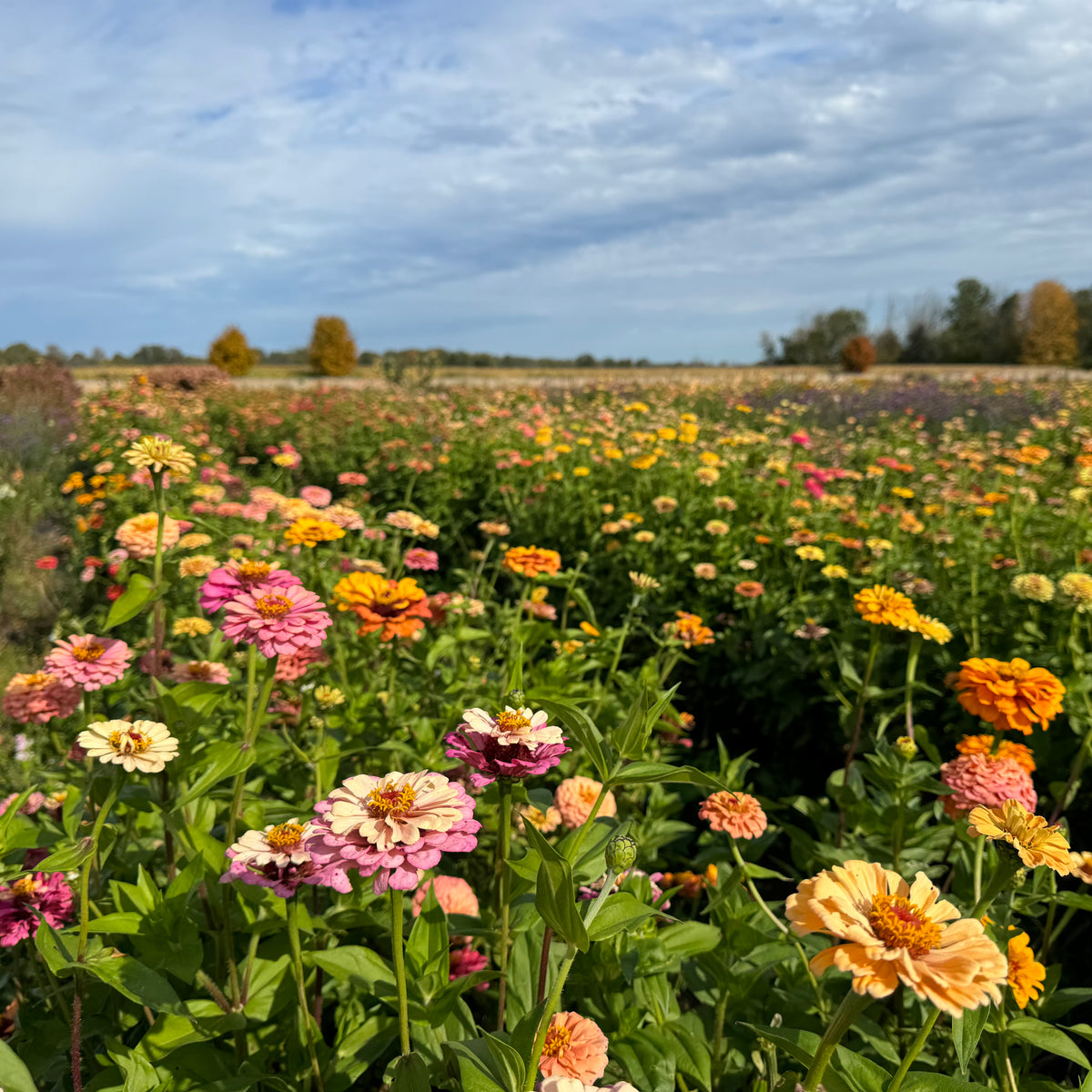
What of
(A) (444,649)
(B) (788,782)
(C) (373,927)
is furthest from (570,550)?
(C) (373,927)

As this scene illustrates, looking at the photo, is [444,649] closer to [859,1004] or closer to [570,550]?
[859,1004]

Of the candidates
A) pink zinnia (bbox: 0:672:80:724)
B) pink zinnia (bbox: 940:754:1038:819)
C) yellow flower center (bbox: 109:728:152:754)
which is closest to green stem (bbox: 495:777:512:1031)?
yellow flower center (bbox: 109:728:152:754)

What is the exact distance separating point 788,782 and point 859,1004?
238 centimetres

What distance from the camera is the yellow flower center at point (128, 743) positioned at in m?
0.97

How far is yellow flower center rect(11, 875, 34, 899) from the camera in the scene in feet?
3.61

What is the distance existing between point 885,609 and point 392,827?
143cm

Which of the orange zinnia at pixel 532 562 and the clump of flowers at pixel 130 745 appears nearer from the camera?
the clump of flowers at pixel 130 745

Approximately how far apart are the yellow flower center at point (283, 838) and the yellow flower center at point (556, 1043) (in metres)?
0.35

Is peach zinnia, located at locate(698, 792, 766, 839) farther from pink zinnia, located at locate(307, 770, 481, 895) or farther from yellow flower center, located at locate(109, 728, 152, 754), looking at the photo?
yellow flower center, located at locate(109, 728, 152, 754)

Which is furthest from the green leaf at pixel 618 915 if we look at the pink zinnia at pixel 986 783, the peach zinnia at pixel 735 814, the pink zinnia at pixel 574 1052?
the pink zinnia at pixel 986 783

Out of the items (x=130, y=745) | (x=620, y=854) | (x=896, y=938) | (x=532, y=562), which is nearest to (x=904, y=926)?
(x=896, y=938)

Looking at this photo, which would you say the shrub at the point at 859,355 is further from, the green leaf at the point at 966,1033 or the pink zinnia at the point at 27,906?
the pink zinnia at the point at 27,906

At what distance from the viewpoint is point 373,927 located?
1240mm

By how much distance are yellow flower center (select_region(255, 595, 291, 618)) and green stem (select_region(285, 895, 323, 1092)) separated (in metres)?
0.37
